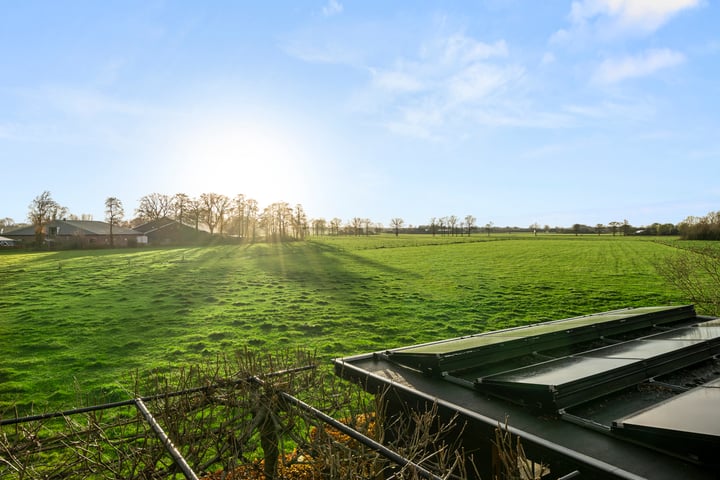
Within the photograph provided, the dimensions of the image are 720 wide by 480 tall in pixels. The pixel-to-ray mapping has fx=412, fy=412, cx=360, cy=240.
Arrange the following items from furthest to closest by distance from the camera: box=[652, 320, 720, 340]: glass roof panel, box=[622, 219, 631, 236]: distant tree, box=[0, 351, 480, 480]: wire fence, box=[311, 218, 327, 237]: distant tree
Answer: box=[311, 218, 327, 237]: distant tree → box=[622, 219, 631, 236]: distant tree → box=[652, 320, 720, 340]: glass roof panel → box=[0, 351, 480, 480]: wire fence

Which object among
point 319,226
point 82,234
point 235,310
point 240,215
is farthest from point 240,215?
point 235,310

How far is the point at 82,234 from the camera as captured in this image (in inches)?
3113

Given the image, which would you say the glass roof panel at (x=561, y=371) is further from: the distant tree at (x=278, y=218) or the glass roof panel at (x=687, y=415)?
the distant tree at (x=278, y=218)

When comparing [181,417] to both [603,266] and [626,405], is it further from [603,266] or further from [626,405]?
[603,266]

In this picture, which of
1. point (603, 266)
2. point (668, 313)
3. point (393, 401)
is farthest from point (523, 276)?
point (393, 401)

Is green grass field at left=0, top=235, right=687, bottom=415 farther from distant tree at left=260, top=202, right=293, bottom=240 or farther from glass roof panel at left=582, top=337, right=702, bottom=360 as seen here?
distant tree at left=260, top=202, right=293, bottom=240

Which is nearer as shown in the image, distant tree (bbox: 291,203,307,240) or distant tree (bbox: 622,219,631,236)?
distant tree (bbox: 291,203,307,240)

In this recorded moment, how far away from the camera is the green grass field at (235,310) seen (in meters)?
11.9

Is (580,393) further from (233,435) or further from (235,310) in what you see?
(235,310)

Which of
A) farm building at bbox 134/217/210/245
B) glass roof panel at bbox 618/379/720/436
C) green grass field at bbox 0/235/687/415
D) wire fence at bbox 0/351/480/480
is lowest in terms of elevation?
green grass field at bbox 0/235/687/415

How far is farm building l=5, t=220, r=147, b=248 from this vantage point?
78.9 meters

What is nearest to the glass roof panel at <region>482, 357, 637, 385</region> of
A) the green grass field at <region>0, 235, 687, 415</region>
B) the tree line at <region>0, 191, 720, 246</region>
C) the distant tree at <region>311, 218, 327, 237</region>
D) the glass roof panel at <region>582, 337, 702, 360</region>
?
the glass roof panel at <region>582, 337, 702, 360</region>

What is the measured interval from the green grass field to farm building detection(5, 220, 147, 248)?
1938 inches

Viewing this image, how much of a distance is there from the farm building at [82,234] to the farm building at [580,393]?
3347 inches
